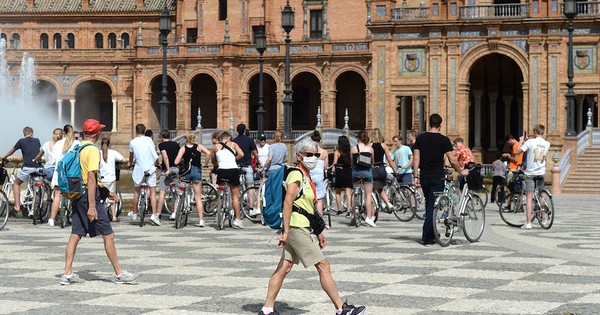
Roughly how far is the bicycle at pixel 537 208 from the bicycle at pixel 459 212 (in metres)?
2.78

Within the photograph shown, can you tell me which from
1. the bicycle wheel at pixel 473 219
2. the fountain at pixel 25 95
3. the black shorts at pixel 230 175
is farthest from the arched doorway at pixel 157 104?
the bicycle wheel at pixel 473 219

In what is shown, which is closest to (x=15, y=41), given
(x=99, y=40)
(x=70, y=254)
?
(x=99, y=40)

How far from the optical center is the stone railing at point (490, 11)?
49.5 m

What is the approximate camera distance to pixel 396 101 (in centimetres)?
5131

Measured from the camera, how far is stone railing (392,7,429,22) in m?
50.9

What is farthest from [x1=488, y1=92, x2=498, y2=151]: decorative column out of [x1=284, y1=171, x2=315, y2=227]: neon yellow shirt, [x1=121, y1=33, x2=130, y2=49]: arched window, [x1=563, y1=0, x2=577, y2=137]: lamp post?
[x1=284, y1=171, x2=315, y2=227]: neon yellow shirt

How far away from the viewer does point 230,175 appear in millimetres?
20750

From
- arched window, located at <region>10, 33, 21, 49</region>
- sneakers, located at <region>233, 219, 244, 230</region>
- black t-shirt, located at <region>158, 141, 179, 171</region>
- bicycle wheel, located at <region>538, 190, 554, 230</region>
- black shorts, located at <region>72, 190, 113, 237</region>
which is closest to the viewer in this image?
black shorts, located at <region>72, 190, 113, 237</region>

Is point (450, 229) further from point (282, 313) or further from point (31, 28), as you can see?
point (31, 28)

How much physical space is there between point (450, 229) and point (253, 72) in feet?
151

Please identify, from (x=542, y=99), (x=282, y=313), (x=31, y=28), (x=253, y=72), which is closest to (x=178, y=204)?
(x=282, y=313)

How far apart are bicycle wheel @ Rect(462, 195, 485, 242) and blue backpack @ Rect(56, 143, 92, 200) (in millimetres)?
6498

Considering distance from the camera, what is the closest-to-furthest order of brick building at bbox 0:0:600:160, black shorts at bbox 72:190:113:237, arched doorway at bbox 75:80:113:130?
1. black shorts at bbox 72:190:113:237
2. brick building at bbox 0:0:600:160
3. arched doorway at bbox 75:80:113:130

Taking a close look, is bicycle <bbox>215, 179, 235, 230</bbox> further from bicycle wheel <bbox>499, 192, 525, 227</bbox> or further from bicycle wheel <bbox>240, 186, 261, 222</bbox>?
bicycle wheel <bbox>499, 192, 525, 227</bbox>
